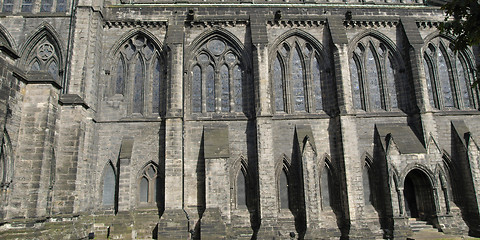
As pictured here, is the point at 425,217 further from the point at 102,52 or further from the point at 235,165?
the point at 102,52

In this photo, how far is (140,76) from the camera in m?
18.3

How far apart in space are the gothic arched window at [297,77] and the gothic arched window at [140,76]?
6.13m

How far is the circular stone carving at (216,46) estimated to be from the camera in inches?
738

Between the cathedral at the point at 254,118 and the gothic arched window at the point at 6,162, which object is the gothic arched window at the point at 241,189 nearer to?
the cathedral at the point at 254,118

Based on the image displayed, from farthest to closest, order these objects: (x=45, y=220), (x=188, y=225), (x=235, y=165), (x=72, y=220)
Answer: (x=235, y=165)
(x=188, y=225)
(x=72, y=220)
(x=45, y=220)

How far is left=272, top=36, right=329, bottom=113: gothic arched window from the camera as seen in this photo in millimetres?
18328

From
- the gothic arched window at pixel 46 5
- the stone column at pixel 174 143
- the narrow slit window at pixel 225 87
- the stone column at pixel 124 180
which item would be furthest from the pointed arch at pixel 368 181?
the gothic arched window at pixel 46 5

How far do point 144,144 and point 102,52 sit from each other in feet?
17.7

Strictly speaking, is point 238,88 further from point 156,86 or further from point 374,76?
point 374,76

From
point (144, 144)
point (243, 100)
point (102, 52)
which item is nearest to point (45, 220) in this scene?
point (144, 144)

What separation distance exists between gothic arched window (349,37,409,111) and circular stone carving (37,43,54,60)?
622 inches

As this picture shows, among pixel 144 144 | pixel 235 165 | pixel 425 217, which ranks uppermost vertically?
pixel 144 144

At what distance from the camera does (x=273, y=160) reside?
16.5 meters

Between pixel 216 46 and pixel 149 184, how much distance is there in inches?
316
